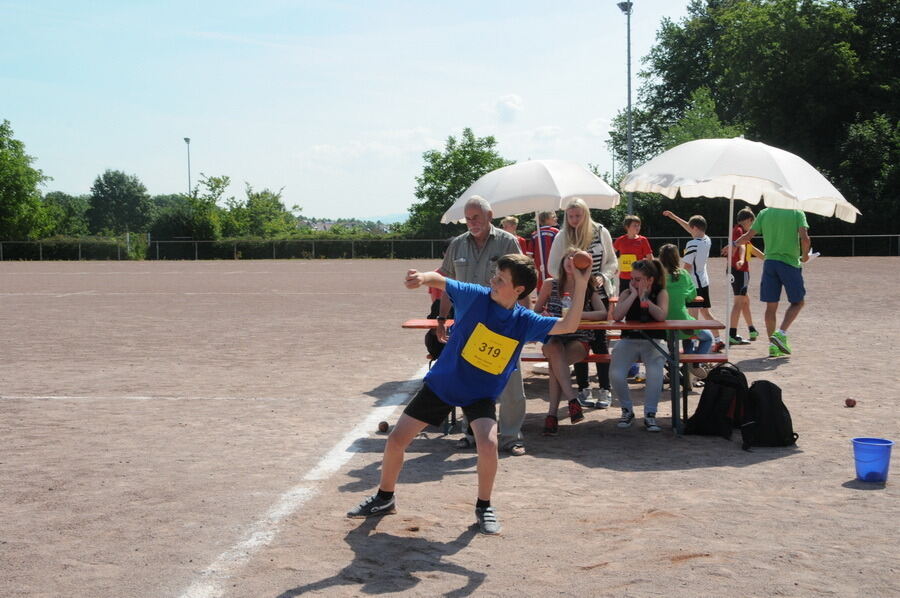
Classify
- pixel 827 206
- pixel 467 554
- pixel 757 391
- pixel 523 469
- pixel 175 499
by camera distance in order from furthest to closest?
Result: pixel 827 206 < pixel 757 391 < pixel 523 469 < pixel 175 499 < pixel 467 554

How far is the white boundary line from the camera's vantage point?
4121 mm

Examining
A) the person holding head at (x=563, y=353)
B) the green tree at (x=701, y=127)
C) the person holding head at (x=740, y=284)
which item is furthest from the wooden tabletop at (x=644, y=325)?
the green tree at (x=701, y=127)

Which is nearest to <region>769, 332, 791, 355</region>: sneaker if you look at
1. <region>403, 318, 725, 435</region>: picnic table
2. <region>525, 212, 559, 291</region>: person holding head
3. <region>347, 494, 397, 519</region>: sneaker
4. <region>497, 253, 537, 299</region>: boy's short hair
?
<region>525, 212, 559, 291</region>: person holding head

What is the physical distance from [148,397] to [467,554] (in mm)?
5290

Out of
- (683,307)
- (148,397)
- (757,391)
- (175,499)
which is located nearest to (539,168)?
(683,307)

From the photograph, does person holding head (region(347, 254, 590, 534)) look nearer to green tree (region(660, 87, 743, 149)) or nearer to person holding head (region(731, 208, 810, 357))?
person holding head (region(731, 208, 810, 357))

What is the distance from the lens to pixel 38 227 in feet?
266

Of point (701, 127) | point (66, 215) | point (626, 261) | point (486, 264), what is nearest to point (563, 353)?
point (486, 264)

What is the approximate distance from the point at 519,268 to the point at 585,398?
433 cm

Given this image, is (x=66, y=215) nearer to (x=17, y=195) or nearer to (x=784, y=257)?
(x=17, y=195)

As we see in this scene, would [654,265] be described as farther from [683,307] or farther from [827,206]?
[827,206]

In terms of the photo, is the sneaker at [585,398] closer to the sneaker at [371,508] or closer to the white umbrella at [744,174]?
the white umbrella at [744,174]

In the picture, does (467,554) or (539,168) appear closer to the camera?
(467,554)

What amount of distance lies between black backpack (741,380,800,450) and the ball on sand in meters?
2.65
